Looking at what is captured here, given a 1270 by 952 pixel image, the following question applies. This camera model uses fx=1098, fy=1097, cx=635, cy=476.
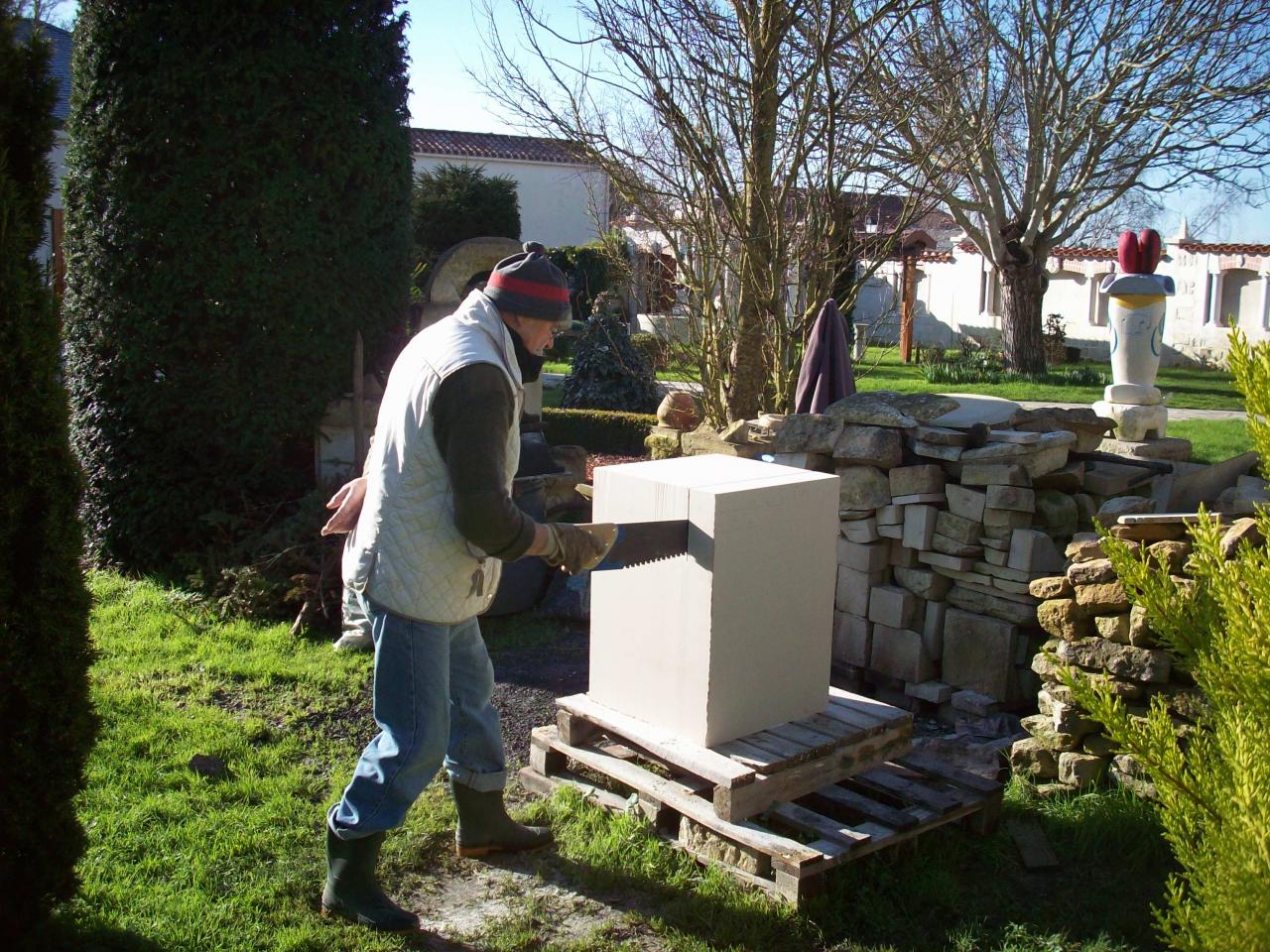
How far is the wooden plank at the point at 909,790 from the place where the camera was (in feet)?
11.5

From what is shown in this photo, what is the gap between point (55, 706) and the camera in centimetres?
288

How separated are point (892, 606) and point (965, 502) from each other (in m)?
0.60

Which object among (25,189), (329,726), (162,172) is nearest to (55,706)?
(25,189)

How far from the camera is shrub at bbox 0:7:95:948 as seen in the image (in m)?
2.76

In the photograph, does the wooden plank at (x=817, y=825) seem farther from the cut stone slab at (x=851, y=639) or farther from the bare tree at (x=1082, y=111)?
the bare tree at (x=1082, y=111)

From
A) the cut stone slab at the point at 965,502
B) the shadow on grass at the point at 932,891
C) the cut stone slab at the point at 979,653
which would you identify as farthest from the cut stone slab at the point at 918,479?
the shadow on grass at the point at 932,891

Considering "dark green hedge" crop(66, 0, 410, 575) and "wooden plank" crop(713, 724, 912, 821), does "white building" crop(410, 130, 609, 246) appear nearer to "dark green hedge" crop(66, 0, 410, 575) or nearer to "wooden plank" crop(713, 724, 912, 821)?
"dark green hedge" crop(66, 0, 410, 575)

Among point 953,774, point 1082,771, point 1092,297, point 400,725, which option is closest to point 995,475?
point 1082,771

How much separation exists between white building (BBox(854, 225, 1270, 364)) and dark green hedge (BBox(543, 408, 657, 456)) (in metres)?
7.30

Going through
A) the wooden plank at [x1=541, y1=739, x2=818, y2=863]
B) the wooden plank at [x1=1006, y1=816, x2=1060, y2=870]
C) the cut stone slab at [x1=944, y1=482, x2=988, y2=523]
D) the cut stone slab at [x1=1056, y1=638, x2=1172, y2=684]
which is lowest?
the wooden plank at [x1=1006, y1=816, x2=1060, y2=870]

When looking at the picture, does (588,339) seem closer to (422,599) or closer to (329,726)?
(329,726)

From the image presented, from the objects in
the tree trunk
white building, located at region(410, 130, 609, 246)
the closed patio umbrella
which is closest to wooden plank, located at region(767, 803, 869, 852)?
the closed patio umbrella

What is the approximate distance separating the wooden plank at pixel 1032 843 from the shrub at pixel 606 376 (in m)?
9.90

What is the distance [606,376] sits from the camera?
1359 centimetres
